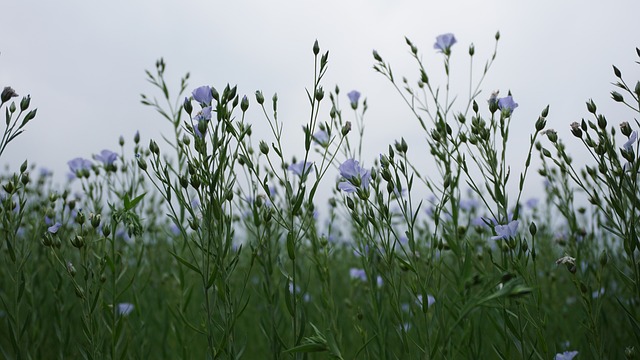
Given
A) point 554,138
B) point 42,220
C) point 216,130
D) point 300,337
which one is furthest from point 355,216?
point 42,220

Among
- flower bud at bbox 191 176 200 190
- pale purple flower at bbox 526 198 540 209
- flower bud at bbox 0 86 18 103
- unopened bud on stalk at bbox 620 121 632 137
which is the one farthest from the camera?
pale purple flower at bbox 526 198 540 209

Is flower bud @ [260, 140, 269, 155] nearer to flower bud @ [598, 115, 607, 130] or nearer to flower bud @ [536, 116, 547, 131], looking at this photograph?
flower bud @ [536, 116, 547, 131]

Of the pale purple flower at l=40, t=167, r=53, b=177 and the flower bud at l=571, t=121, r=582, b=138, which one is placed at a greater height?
the pale purple flower at l=40, t=167, r=53, b=177

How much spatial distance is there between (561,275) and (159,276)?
3486 mm

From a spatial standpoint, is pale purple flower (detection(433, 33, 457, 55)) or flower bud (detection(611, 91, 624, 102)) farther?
pale purple flower (detection(433, 33, 457, 55))

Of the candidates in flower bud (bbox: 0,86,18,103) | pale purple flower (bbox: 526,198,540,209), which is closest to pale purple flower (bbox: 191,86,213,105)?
flower bud (bbox: 0,86,18,103)

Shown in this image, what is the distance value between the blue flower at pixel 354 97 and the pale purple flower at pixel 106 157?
4.39ft

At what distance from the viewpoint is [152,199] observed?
4.30 m

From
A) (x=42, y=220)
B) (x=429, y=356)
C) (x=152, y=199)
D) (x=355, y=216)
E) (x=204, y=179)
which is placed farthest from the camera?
(x=152, y=199)

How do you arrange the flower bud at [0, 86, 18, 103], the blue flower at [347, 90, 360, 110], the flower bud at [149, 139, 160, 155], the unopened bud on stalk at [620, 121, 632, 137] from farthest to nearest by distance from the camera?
the blue flower at [347, 90, 360, 110]
the flower bud at [0, 86, 18, 103]
the unopened bud on stalk at [620, 121, 632, 137]
the flower bud at [149, 139, 160, 155]

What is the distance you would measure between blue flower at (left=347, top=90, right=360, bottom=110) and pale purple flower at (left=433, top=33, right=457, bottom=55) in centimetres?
50

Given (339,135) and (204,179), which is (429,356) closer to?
(204,179)

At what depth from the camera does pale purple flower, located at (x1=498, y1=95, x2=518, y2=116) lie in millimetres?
2117

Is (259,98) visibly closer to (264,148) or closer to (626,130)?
(264,148)
